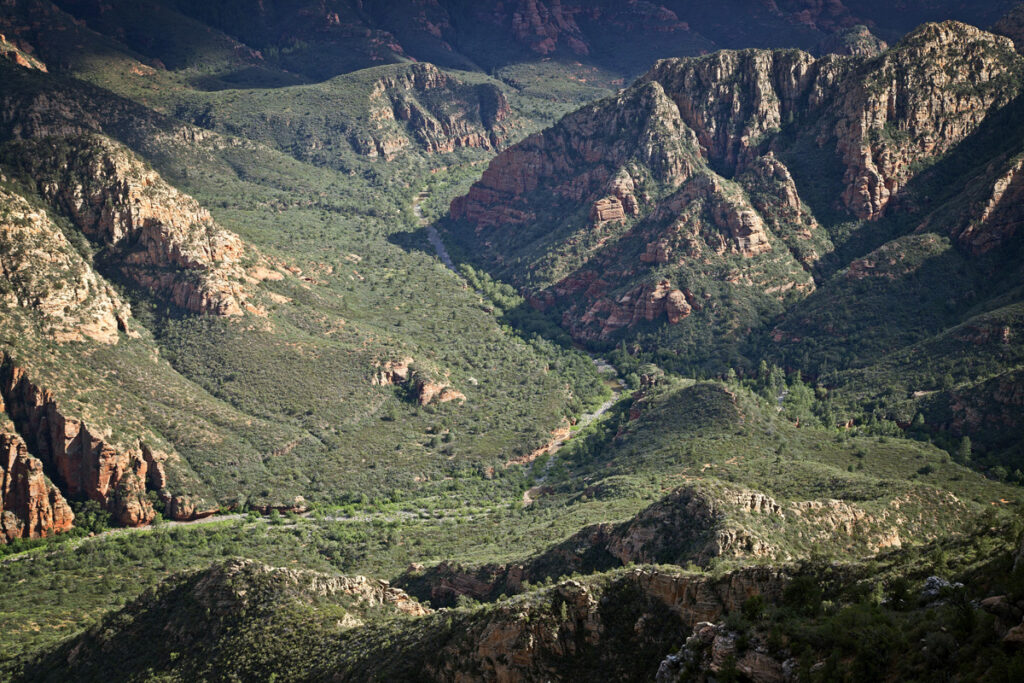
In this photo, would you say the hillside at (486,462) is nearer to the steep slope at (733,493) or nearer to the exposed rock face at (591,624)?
the exposed rock face at (591,624)

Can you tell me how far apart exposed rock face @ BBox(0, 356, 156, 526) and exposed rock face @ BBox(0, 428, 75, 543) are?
376cm

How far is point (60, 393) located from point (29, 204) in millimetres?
36274

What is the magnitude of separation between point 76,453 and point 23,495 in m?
8.25

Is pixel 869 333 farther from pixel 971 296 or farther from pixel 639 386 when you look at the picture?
pixel 639 386

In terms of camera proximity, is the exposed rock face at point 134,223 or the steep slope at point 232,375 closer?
the steep slope at point 232,375

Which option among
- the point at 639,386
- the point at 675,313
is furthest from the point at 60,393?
the point at 675,313

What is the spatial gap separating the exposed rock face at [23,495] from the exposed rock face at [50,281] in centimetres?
2006

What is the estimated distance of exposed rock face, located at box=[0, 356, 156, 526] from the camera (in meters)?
130

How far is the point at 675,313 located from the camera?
642 ft

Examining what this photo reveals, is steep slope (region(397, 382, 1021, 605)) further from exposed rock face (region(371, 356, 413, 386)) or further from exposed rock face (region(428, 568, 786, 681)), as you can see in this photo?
exposed rock face (region(371, 356, 413, 386))

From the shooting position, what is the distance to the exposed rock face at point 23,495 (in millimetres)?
125000

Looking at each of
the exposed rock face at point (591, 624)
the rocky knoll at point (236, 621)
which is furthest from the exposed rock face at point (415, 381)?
the exposed rock face at point (591, 624)

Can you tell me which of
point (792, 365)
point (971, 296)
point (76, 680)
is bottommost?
point (76, 680)

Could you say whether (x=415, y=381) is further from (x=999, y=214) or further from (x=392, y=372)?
(x=999, y=214)
